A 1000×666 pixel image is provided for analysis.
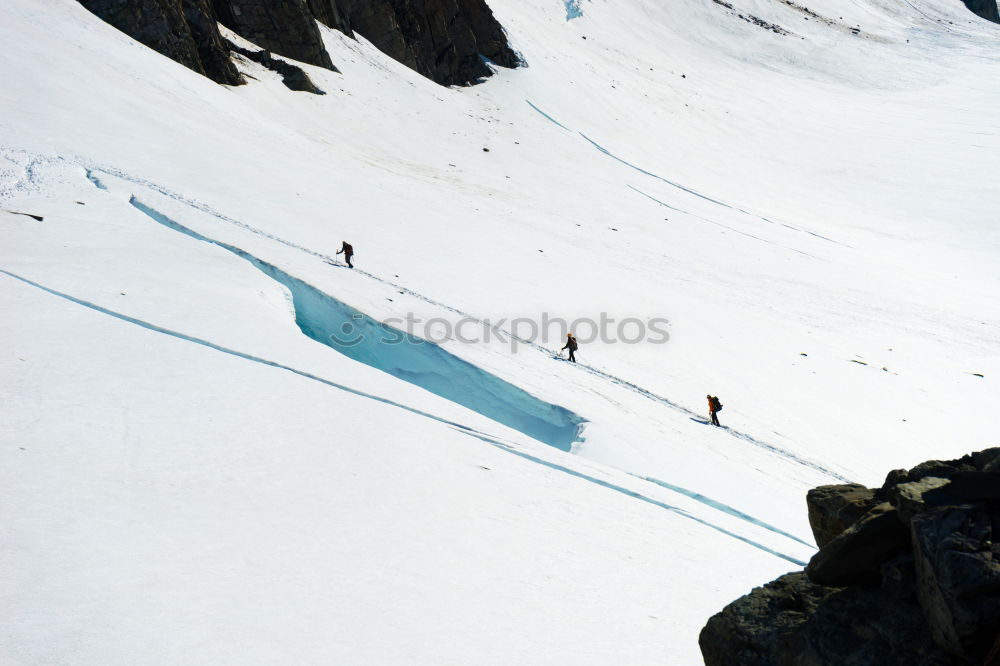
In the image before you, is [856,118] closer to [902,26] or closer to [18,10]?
[902,26]

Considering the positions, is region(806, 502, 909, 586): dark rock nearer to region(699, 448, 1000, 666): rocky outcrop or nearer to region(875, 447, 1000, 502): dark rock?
region(699, 448, 1000, 666): rocky outcrop

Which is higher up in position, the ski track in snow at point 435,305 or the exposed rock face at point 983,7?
the exposed rock face at point 983,7

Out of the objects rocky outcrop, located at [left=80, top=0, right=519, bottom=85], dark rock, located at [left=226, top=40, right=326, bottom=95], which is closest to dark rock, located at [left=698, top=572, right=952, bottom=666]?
rocky outcrop, located at [left=80, top=0, right=519, bottom=85]

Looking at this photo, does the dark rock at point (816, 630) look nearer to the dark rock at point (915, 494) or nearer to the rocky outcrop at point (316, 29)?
the dark rock at point (915, 494)

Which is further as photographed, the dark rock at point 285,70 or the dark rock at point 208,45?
the dark rock at point 285,70

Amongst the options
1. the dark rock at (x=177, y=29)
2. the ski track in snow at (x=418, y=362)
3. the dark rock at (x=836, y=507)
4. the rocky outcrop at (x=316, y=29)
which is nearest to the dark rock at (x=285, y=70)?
the rocky outcrop at (x=316, y=29)

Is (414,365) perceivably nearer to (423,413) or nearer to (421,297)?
(421,297)

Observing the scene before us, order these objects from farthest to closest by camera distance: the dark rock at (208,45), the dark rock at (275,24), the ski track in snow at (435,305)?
1. the dark rock at (275,24)
2. the dark rock at (208,45)
3. the ski track in snow at (435,305)
